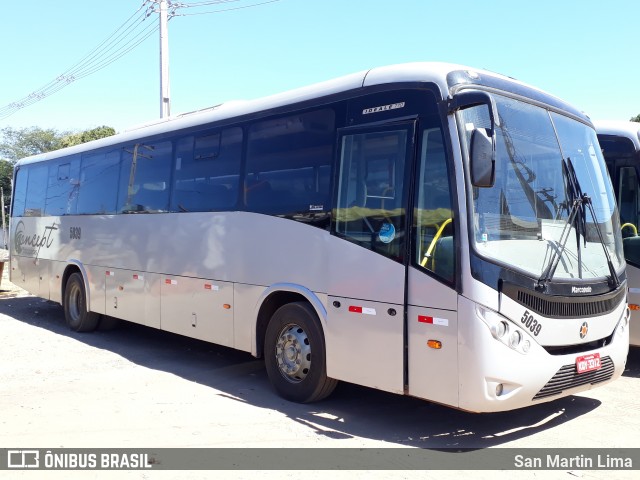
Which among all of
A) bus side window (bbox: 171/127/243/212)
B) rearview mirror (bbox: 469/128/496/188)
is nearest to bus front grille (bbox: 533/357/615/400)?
rearview mirror (bbox: 469/128/496/188)

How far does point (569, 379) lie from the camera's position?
5582 millimetres

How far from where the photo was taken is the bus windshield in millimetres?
5439

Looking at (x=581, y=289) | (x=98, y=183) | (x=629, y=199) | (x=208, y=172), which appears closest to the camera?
(x=581, y=289)

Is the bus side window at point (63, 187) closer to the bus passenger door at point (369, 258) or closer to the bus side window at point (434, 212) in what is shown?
the bus passenger door at point (369, 258)

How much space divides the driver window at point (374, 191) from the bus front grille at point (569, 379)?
166 cm

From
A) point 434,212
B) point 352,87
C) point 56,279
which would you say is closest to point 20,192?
point 56,279

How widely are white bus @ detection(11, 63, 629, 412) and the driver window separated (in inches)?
0.7

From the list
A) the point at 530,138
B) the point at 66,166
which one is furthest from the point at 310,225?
the point at 66,166

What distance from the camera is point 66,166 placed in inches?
500

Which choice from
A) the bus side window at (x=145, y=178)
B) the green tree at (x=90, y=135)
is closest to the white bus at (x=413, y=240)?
the bus side window at (x=145, y=178)

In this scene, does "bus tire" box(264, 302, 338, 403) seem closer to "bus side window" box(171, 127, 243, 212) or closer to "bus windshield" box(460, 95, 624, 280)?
"bus side window" box(171, 127, 243, 212)

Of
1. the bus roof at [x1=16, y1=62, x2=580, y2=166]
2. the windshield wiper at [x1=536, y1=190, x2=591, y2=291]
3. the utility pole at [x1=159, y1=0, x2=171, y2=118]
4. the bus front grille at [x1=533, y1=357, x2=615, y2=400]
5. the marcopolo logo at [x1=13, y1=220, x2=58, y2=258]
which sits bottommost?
the bus front grille at [x1=533, y1=357, x2=615, y2=400]

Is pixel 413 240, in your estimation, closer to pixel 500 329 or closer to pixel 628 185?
pixel 500 329

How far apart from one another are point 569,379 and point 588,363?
0.29 metres
